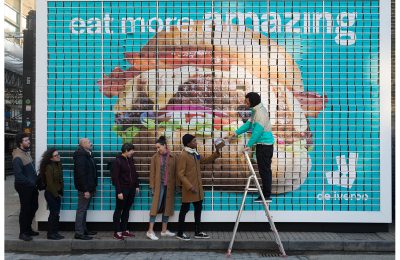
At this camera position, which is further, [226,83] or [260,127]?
[226,83]

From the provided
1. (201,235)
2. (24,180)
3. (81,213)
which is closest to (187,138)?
(201,235)

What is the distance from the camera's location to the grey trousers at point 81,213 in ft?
30.0

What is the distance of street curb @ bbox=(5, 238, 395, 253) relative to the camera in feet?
28.8

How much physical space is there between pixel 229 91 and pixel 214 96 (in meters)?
0.30

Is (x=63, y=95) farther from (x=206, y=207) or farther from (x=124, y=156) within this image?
(x=206, y=207)

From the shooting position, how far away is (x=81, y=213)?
920 cm

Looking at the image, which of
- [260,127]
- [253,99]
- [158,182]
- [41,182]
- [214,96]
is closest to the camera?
[260,127]

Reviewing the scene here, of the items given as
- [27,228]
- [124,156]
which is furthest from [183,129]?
[27,228]

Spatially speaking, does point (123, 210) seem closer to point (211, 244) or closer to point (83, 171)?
point (83, 171)

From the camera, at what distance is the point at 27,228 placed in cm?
917

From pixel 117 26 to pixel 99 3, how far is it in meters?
0.56

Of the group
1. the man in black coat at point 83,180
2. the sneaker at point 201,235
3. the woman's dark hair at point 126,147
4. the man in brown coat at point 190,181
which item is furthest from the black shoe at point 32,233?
the sneaker at point 201,235

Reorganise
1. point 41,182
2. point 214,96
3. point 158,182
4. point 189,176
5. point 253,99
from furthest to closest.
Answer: point 214,96 → point 158,182 → point 41,182 → point 189,176 → point 253,99

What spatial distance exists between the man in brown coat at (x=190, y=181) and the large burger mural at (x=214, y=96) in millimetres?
634
